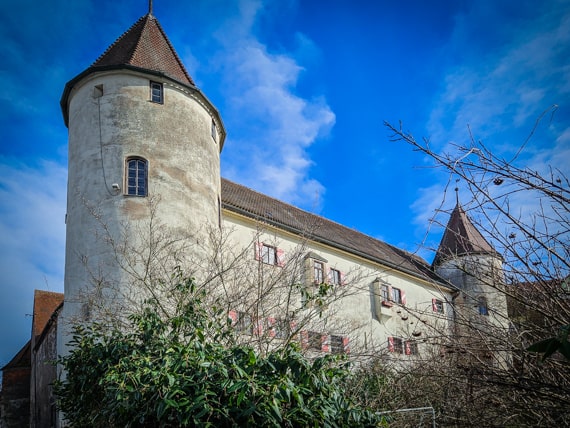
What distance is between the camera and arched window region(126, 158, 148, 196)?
47.0ft

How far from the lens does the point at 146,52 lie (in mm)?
16516

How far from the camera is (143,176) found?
14.5 m

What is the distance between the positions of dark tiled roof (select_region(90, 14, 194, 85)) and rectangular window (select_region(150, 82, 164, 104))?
1.46 feet

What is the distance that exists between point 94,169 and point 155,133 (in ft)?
6.67

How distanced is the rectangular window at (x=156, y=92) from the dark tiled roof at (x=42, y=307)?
55.8 ft

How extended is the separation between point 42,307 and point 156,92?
19.1 meters

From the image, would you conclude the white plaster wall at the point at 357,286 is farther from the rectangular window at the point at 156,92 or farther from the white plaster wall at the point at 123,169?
the rectangular window at the point at 156,92

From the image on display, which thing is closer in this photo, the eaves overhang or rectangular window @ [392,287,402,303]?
the eaves overhang

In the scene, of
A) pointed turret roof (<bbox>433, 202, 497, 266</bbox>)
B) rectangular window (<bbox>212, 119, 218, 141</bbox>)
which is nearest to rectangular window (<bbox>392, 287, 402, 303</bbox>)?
rectangular window (<bbox>212, 119, 218, 141</bbox>)

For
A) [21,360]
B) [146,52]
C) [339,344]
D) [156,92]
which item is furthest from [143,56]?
[21,360]

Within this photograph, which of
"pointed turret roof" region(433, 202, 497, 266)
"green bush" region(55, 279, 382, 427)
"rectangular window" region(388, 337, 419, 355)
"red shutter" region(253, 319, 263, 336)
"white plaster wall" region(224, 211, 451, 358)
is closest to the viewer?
"pointed turret roof" region(433, 202, 497, 266)

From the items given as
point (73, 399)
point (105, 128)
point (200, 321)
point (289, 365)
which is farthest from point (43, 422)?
point (289, 365)

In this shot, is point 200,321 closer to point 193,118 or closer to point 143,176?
point 143,176

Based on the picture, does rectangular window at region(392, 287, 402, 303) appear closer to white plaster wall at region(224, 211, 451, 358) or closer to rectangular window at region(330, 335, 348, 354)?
white plaster wall at region(224, 211, 451, 358)
